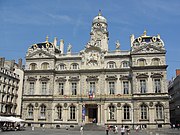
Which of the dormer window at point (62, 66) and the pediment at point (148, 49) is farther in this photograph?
the dormer window at point (62, 66)

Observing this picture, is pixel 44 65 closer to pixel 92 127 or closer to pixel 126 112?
pixel 92 127

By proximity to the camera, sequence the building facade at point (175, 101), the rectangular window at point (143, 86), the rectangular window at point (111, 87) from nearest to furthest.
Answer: the rectangular window at point (143, 86), the rectangular window at point (111, 87), the building facade at point (175, 101)

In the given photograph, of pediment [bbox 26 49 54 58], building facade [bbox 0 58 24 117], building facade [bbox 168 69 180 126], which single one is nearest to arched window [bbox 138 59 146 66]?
pediment [bbox 26 49 54 58]

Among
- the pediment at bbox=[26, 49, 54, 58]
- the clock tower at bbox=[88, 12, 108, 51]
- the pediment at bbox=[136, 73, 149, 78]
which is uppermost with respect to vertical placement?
the clock tower at bbox=[88, 12, 108, 51]

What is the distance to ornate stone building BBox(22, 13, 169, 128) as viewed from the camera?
182 ft

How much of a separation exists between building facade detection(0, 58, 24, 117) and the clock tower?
2601 centimetres

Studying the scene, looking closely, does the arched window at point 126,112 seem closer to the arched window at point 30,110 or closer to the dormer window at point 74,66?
Answer: the dormer window at point 74,66

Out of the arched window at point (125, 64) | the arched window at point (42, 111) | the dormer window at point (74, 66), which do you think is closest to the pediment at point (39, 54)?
the dormer window at point (74, 66)

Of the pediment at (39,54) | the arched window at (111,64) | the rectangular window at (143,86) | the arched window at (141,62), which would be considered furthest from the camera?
the pediment at (39,54)

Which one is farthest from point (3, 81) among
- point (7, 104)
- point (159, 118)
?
point (159, 118)

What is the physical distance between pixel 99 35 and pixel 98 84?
14.6 meters

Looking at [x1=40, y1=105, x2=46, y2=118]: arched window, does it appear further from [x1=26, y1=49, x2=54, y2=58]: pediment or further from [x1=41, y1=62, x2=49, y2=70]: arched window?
[x1=26, y1=49, x2=54, y2=58]: pediment

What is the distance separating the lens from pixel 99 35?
6500 centimetres

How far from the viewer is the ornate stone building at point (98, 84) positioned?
55594mm
